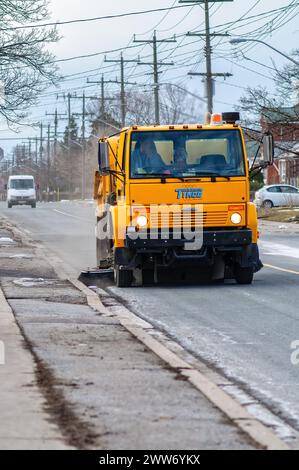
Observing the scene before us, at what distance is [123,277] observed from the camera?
19047 millimetres

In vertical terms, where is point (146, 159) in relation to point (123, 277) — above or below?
above

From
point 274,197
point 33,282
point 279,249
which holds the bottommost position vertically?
point 279,249

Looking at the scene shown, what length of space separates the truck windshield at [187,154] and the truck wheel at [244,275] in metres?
1.65

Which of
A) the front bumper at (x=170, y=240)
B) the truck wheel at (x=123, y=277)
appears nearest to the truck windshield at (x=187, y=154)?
the front bumper at (x=170, y=240)

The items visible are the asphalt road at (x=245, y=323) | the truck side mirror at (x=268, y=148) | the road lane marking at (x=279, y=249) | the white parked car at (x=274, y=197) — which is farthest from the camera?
the white parked car at (x=274, y=197)

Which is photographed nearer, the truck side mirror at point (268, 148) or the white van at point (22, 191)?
the truck side mirror at point (268, 148)

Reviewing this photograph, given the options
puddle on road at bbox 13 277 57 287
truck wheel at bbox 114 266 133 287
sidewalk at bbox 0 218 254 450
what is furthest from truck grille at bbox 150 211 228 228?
sidewalk at bbox 0 218 254 450

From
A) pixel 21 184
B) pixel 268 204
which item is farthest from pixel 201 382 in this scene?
pixel 21 184

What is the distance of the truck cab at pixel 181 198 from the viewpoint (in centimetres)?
1848

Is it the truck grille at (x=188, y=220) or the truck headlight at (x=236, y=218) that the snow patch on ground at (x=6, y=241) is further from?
the truck headlight at (x=236, y=218)

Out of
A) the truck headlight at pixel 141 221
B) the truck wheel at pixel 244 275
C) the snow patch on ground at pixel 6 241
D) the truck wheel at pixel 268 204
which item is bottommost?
the snow patch on ground at pixel 6 241

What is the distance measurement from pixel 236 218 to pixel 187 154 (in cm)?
132

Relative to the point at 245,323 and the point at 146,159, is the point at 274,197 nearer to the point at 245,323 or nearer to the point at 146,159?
the point at 146,159
